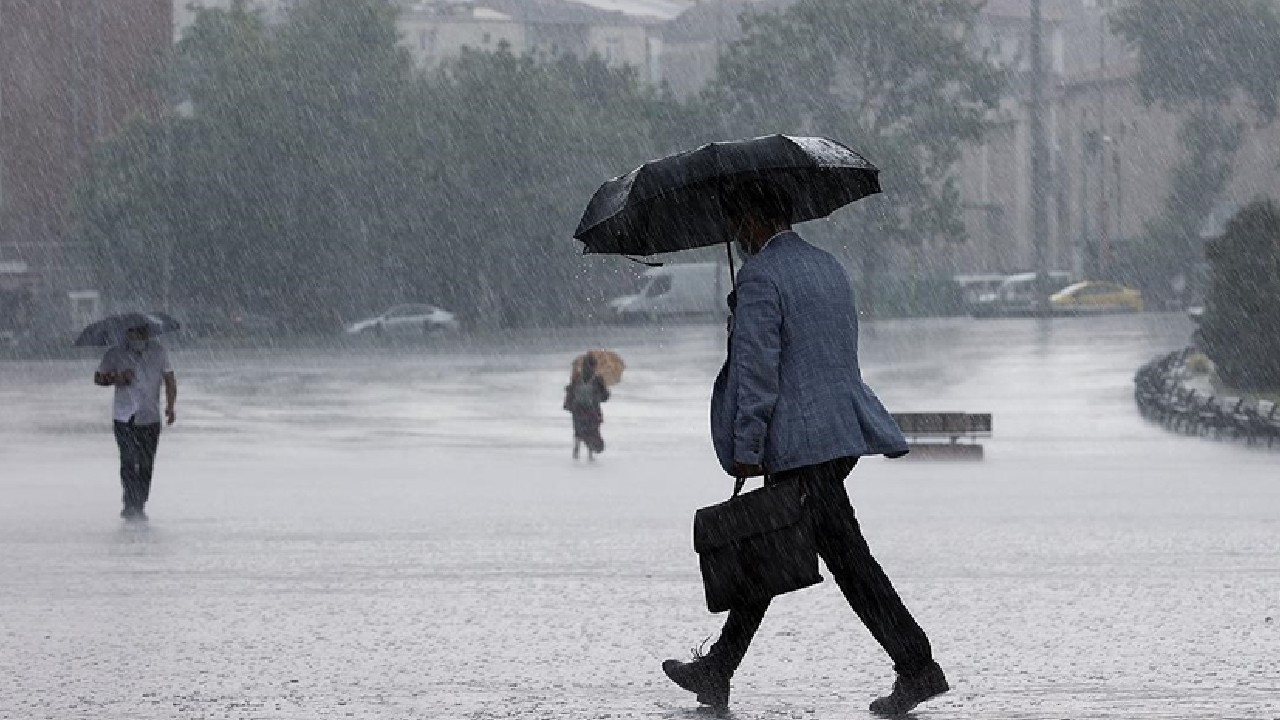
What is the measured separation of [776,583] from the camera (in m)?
7.38

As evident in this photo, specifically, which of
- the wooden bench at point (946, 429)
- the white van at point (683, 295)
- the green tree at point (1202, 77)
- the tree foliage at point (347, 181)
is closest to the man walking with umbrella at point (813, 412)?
the wooden bench at point (946, 429)

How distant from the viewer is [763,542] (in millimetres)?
7363

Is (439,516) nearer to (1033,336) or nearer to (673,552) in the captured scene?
(673,552)

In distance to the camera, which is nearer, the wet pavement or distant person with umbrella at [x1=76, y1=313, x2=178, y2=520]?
the wet pavement

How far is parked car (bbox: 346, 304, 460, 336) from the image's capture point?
68.6 meters

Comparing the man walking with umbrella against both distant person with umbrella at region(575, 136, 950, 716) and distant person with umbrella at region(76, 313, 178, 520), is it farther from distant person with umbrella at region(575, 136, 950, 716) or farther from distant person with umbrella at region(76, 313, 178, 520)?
distant person with umbrella at region(76, 313, 178, 520)

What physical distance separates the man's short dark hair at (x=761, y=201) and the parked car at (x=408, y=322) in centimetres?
6029

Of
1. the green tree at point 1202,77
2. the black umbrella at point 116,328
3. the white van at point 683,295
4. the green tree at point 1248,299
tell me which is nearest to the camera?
the black umbrella at point 116,328

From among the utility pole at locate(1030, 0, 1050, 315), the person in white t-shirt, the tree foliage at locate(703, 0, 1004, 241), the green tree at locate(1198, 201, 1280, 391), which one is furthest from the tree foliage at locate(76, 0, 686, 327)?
the person in white t-shirt

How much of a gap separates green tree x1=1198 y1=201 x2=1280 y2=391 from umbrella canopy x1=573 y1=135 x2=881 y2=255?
986 inches

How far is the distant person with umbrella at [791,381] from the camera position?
736cm

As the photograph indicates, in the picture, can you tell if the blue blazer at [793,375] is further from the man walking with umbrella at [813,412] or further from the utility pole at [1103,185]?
the utility pole at [1103,185]

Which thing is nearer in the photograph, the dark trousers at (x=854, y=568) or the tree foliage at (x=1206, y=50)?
the dark trousers at (x=854, y=568)

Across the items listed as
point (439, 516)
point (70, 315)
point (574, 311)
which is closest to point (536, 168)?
point (574, 311)
